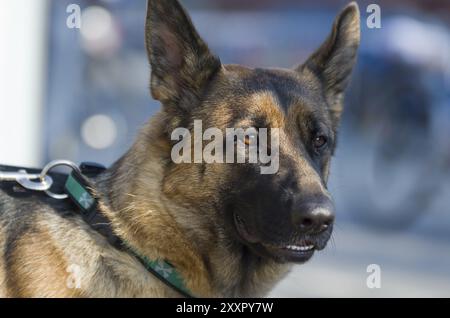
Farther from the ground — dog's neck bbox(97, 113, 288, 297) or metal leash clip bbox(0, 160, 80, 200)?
Answer: metal leash clip bbox(0, 160, 80, 200)

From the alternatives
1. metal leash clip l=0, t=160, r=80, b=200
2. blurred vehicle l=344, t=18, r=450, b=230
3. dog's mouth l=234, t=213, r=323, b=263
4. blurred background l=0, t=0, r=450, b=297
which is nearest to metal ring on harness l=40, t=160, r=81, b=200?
metal leash clip l=0, t=160, r=80, b=200

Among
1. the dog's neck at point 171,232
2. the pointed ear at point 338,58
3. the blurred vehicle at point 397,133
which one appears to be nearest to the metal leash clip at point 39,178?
the dog's neck at point 171,232

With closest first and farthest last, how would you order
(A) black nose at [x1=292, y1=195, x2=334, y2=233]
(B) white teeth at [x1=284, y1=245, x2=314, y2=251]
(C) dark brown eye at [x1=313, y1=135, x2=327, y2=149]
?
(A) black nose at [x1=292, y1=195, x2=334, y2=233] < (B) white teeth at [x1=284, y1=245, x2=314, y2=251] < (C) dark brown eye at [x1=313, y1=135, x2=327, y2=149]

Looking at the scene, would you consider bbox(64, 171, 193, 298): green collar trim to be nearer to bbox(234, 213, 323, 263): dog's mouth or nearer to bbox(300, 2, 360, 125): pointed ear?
bbox(234, 213, 323, 263): dog's mouth

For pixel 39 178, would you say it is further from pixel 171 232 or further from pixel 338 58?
pixel 338 58

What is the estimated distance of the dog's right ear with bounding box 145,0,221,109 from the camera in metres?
2.96

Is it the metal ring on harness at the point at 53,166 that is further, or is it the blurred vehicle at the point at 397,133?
the blurred vehicle at the point at 397,133

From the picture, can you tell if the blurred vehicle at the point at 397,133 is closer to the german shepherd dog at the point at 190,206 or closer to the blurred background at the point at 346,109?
the blurred background at the point at 346,109

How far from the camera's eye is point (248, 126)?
2.90 meters

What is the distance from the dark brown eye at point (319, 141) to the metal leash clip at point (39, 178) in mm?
969

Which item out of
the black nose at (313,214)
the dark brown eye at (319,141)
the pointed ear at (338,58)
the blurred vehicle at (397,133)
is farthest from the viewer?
the blurred vehicle at (397,133)

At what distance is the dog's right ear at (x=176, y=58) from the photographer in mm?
2965

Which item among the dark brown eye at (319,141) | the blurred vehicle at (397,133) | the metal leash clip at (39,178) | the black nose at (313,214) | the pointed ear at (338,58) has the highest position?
the pointed ear at (338,58)

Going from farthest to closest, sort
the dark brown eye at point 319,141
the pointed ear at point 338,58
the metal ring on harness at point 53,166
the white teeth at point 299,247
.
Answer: the pointed ear at point 338,58 → the dark brown eye at point 319,141 → the metal ring on harness at point 53,166 → the white teeth at point 299,247
